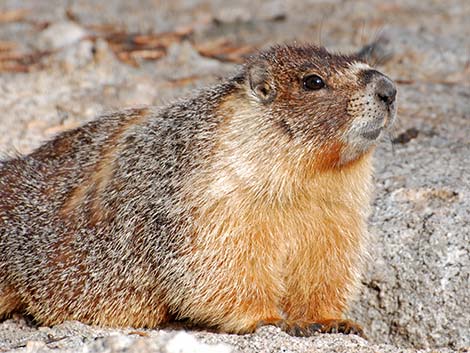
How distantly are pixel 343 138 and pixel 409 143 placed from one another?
1.82 meters

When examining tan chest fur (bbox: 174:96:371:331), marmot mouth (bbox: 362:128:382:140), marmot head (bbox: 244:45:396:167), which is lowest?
tan chest fur (bbox: 174:96:371:331)

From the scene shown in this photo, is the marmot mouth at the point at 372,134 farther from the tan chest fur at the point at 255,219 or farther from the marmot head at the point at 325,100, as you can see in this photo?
the tan chest fur at the point at 255,219

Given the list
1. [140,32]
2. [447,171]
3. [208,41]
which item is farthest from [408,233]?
[140,32]

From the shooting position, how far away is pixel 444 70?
294 inches

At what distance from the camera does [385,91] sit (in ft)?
14.6

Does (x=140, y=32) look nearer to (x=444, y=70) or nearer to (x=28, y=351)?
(x=444, y=70)

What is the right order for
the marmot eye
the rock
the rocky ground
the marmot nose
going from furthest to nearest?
the rock → the rocky ground → the marmot eye → the marmot nose

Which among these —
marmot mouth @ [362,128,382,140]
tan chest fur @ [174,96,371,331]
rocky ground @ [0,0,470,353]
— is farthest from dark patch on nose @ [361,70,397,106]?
rocky ground @ [0,0,470,353]

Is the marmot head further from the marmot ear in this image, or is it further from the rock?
the rock

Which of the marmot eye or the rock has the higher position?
the marmot eye

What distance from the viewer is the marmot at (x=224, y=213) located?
179 inches

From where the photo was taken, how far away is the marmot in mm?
4543

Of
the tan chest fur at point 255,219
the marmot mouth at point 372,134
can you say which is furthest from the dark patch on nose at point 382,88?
the tan chest fur at point 255,219

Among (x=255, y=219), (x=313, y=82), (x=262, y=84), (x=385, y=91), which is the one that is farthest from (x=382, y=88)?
(x=255, y=219)
